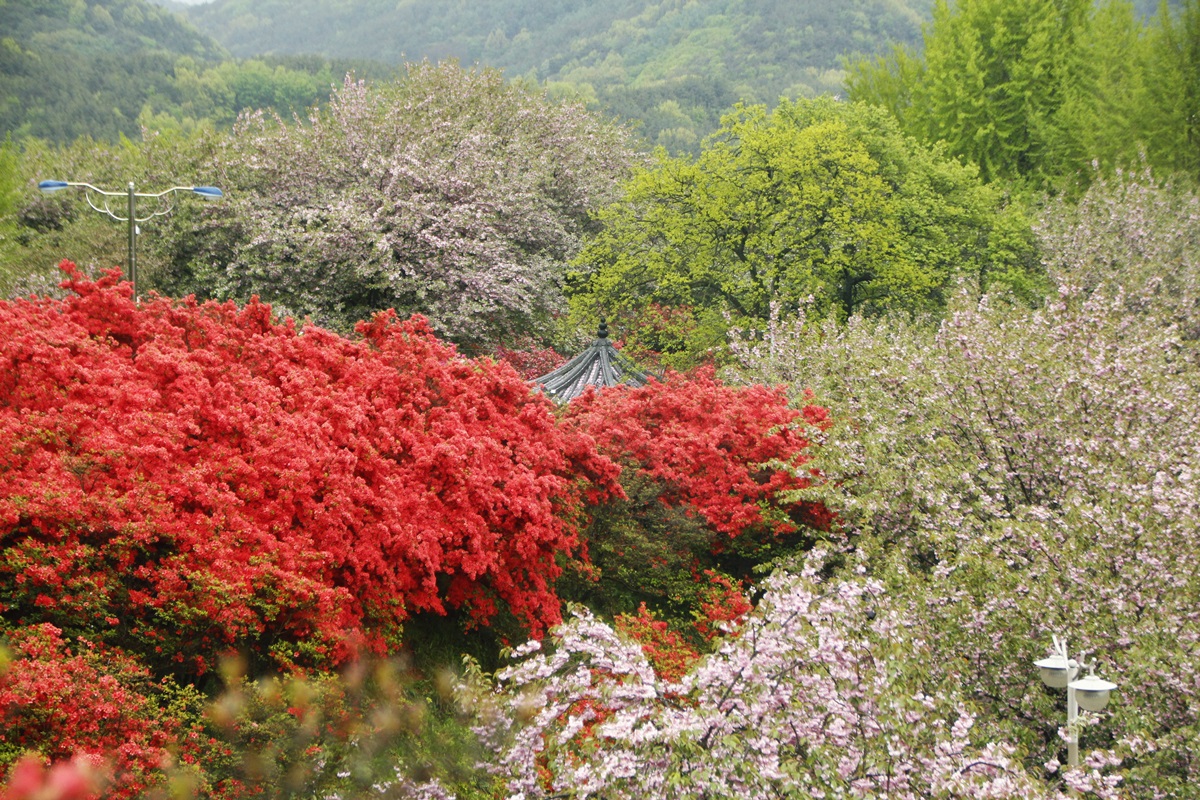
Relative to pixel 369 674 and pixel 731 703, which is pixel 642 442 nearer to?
pixel 369 674

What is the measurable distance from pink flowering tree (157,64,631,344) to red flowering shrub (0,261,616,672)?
436 inches

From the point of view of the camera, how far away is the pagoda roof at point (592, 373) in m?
17.5

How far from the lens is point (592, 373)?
17.8 metres

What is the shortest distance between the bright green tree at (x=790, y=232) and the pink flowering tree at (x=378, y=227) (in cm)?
251

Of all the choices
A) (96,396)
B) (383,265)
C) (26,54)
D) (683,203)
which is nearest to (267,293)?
(383,265)

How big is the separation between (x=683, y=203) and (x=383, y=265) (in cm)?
769

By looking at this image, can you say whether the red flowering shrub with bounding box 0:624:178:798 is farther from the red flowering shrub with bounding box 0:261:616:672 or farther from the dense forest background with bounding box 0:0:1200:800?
the red flowering shrub with bounding box 0:261:616:672

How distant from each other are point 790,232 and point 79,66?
73314 millimetres

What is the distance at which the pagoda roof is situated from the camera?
17.5m

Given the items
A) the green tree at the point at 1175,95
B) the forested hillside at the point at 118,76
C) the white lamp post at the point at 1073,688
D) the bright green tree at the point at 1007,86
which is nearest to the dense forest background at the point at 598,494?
the white lamp post at the point at 1073,688

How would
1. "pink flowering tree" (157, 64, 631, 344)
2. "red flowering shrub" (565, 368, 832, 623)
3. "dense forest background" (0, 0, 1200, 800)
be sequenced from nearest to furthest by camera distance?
"dense forest background" (0, 0, 1200, 800)
"red flowering shrub" (565, 368, 832, 623)
"pink flowering tree" (157, 64, 631, 344)

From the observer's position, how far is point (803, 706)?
236 inches

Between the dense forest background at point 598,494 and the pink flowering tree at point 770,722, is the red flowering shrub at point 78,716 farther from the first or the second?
the pink flowering tree at point 770,722

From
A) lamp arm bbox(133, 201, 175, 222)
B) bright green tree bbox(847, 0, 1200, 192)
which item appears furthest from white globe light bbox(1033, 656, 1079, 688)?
bright green tree bbox(847, 0, 1200, 192)
